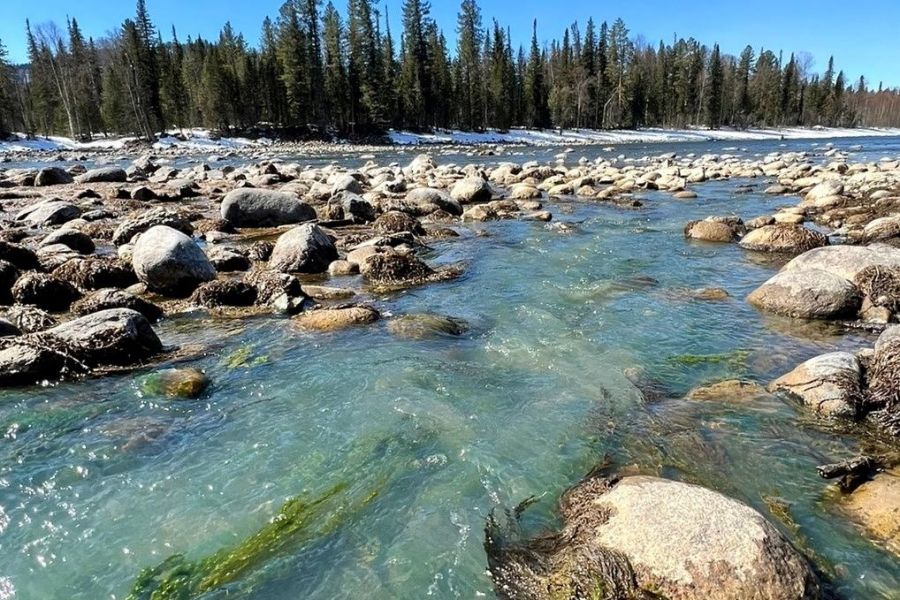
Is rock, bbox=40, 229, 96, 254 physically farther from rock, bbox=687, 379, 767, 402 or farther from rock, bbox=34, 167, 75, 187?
rock, bbox=34, 167, 75, 187

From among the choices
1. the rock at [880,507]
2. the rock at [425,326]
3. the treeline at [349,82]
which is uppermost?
the treeline at [349,82]

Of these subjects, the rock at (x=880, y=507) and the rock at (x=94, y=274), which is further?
the rock at (x=94, y=274)

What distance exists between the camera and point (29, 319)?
695 centimetres

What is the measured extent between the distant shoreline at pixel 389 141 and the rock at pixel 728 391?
52581 millimetres

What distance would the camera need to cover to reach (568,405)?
17.4ft

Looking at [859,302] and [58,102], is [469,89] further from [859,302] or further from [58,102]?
[859,302]

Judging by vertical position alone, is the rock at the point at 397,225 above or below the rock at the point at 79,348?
above

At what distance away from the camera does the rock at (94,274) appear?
8.99 m

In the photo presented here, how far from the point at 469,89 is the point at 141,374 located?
75500mm

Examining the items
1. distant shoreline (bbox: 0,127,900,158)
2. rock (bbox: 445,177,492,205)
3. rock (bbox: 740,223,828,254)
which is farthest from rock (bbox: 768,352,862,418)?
distant shoreline (bbox: 0,127,900,158)

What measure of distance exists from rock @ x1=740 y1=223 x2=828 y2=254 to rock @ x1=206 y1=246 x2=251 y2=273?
35.0 ft

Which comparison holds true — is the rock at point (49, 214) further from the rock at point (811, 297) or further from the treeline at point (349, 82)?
the treeline at point (349, 82)

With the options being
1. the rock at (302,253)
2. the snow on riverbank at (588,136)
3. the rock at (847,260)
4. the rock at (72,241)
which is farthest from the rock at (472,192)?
the snow on riverbank at (588,136)

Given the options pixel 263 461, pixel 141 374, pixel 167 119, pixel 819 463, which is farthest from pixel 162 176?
pixel 167 119
